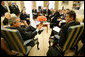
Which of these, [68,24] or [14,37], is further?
[68,24]

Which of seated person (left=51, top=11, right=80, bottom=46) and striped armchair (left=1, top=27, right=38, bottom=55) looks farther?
seated person (left=51, top=11, right=80, bottom=46)

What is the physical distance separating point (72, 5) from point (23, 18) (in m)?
5.79

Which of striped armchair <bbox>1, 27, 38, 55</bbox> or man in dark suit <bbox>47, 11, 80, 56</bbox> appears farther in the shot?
man in dark suit <bbox>47, 11, 80, 56</bbox>

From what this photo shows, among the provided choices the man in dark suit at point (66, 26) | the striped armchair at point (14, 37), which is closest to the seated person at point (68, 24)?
the man in dark suit at point (66, 26)

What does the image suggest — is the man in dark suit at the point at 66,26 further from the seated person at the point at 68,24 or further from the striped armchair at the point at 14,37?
the striped armchair at the point at 14,37

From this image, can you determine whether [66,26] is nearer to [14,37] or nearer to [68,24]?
[68,24]

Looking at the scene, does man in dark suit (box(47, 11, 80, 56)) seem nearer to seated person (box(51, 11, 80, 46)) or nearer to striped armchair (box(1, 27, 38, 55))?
seated person (box(51, 11, 80, 46))

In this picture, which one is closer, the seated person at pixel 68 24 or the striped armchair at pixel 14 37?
the striped armchair at pixel 14 37

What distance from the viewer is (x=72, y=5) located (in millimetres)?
7828

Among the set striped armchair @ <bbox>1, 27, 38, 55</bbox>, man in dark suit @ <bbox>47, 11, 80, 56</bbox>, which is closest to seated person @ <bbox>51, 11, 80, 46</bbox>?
man in dark suit @ <bbox>47, 11, 80, 56</bbox>

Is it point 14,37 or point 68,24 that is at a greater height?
point 68,24

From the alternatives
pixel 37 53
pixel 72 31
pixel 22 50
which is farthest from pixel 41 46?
pixel 72 31

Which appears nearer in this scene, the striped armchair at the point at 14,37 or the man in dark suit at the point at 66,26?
the striped armchair at the point at 14,37

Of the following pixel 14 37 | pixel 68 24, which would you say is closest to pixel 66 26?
pixel 68 24
